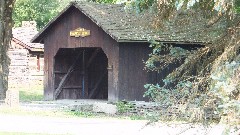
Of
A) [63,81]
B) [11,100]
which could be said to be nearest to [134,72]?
[63,81]

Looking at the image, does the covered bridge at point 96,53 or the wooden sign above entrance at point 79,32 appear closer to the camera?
the covered bridge at point 96,53

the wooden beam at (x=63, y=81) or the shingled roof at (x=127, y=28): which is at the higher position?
the shingled roof at (x=127, y=28)

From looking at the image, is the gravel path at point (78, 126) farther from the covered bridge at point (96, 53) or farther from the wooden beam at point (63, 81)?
the wooden beam at point (63, 81)

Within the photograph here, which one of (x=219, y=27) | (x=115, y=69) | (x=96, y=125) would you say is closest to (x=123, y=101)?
(x=115, y=69)

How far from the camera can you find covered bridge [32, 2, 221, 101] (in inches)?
946

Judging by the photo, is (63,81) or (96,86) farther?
(96,86)

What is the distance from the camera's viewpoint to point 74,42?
26297 mm

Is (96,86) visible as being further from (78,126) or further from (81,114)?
(78,126)

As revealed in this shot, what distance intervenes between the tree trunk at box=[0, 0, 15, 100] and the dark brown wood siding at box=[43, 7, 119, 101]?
192 cm

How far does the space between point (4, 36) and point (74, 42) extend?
10.6 feet

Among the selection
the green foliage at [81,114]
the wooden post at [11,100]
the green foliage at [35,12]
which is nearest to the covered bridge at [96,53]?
the green foliage at [81,114]

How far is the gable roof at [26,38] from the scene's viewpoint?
4606 centimetres

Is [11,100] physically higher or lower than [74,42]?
lower

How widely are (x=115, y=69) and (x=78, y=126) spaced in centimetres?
651
